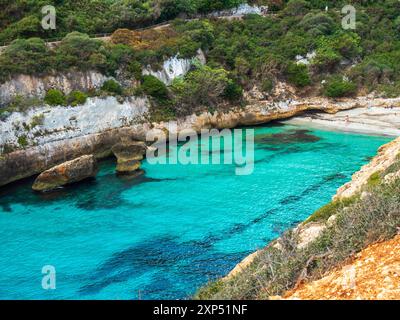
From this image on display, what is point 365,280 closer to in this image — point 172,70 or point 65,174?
point 65,174

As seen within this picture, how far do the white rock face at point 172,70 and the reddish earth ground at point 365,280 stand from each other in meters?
38.3

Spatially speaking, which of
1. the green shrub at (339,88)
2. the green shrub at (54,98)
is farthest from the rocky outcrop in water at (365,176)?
the green shrub at (54,98)

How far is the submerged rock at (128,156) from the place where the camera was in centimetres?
3588

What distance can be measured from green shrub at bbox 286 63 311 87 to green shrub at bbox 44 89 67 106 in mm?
26005

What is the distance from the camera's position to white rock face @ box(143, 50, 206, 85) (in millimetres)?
46062

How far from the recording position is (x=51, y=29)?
47031 mm

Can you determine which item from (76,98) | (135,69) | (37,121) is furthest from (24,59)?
(135,69)

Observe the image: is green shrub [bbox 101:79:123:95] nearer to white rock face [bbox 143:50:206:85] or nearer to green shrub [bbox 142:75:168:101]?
green shrub [bbox 142:75:168:101]

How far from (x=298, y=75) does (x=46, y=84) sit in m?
27.8

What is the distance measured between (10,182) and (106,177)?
7.44m

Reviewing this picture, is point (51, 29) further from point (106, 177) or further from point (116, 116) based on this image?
point (106, 177)

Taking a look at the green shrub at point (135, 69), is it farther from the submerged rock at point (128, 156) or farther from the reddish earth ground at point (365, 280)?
the reddish earth ground at point (365, 280)

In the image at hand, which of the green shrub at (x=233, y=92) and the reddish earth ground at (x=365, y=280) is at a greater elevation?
the green shrub at (x=233, y=92)

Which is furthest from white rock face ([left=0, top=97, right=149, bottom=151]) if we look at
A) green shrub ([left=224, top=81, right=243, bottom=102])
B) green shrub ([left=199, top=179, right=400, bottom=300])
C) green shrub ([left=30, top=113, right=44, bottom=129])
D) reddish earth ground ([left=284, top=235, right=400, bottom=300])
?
reddish earth ground ([left=284, top=235, right=400, bottom=300])
